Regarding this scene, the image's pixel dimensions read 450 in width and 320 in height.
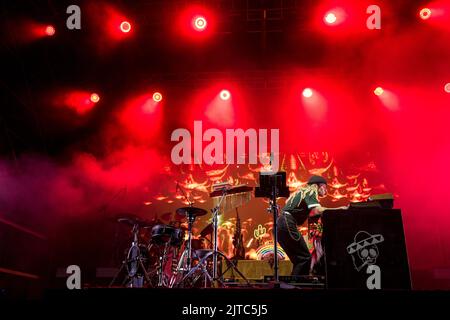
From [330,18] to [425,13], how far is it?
5.88ft

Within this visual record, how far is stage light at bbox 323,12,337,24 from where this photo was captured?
8.02 m

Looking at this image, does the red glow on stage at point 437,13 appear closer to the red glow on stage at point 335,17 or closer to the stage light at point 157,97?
the red glow on stage at point 335,17

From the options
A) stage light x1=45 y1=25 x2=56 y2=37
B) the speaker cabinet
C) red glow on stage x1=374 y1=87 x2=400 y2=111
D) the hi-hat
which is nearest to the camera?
the speaker cabinet

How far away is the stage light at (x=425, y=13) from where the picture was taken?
785cm

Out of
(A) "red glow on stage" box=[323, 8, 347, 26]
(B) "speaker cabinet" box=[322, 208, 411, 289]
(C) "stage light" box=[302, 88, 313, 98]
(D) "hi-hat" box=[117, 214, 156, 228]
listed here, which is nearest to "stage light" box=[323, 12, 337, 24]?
(A) "red glow on stage" box=[323, 8, 347, 26]

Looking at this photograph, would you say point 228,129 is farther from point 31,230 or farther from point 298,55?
point 31,230

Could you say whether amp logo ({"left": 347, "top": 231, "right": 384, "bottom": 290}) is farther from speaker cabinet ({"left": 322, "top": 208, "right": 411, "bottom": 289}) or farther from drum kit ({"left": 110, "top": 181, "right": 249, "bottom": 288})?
drum kit ({"left": 110, "top": 181, "right": 249, "bottom": 288})

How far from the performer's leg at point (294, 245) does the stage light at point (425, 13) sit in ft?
16.8

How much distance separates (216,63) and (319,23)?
2.36m

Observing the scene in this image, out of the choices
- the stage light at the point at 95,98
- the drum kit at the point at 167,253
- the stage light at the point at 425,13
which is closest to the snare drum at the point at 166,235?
the drum kit at the point at 167,253

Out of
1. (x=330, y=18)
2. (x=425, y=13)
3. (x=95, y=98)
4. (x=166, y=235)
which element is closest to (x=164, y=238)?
(x=166, y=235)

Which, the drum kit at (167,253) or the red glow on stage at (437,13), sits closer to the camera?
the drum kit at (167,253)

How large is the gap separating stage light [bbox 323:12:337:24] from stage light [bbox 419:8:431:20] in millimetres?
1617

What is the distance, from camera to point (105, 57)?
348 inches
